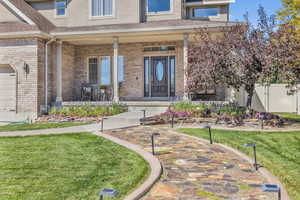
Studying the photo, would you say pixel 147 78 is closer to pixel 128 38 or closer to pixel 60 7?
pixel 128 38

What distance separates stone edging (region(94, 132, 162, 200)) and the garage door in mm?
8436

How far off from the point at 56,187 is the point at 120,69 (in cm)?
1187

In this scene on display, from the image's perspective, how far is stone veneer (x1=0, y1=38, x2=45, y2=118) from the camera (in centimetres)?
1285

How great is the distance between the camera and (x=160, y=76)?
50.5 ft

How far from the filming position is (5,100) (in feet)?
44.4

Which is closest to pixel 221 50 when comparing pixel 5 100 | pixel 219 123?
pixel 219 123

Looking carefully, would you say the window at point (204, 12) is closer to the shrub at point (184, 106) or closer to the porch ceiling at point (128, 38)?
the porch ceiling at point (128, 38)

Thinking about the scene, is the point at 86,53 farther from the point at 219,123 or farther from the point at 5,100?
the point at 219,123

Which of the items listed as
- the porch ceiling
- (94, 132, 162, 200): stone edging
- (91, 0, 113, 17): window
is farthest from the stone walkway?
(91, 0, 113, 17): window

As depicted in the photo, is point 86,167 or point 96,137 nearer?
point 86,167

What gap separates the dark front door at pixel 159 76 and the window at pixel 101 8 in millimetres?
3722

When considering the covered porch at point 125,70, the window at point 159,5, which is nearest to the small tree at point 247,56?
the covered porch at point 125,70

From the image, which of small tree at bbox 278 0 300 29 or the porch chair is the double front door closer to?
the porch chair

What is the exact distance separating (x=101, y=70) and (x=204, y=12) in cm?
692
